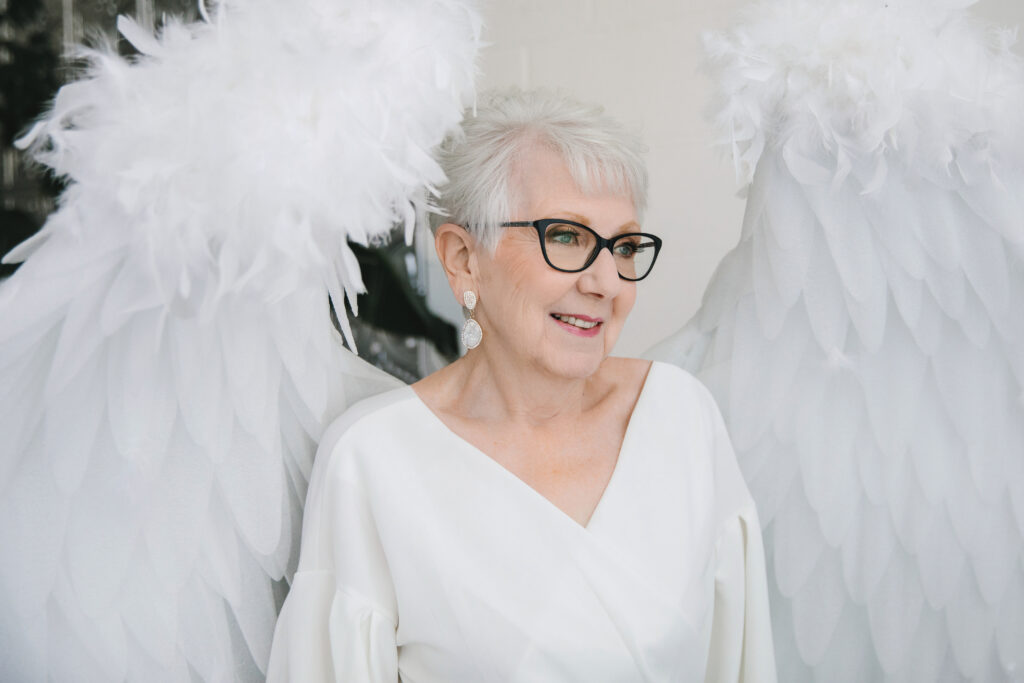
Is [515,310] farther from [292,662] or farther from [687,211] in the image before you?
[687,211]

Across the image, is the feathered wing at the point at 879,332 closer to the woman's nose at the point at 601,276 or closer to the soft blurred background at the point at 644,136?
the woman's nose at the point at 601,276

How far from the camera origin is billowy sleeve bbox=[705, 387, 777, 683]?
125 centimetres

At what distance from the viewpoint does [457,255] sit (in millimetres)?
1230

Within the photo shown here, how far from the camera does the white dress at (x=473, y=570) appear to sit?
109 centimetres

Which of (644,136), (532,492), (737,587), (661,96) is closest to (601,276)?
(532,492)

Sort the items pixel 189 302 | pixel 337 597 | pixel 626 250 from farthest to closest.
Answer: pixel 626 250, pixel 337 597, pixel 189 302

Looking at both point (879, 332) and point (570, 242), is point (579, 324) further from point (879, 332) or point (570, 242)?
point (879, 332)

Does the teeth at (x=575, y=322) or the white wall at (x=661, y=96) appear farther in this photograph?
the white wall at (x=661, y=96)

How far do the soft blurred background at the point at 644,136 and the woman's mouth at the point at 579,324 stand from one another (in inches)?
33.0

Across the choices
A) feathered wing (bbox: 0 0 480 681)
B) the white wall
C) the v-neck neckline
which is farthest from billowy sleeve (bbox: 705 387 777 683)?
the white wall

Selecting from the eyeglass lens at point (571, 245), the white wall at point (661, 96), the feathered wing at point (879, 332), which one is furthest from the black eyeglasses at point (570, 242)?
the white wall at point (661, 96)

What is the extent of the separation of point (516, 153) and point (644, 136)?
0.84 metres

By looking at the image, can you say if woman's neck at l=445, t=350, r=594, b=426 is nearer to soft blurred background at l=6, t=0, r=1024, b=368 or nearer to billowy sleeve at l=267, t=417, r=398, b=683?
billowy sleeve at l=267, t=417, r=398, b=683

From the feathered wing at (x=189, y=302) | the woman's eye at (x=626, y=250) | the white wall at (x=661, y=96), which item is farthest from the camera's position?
the white wall at (x=661, y=96)
